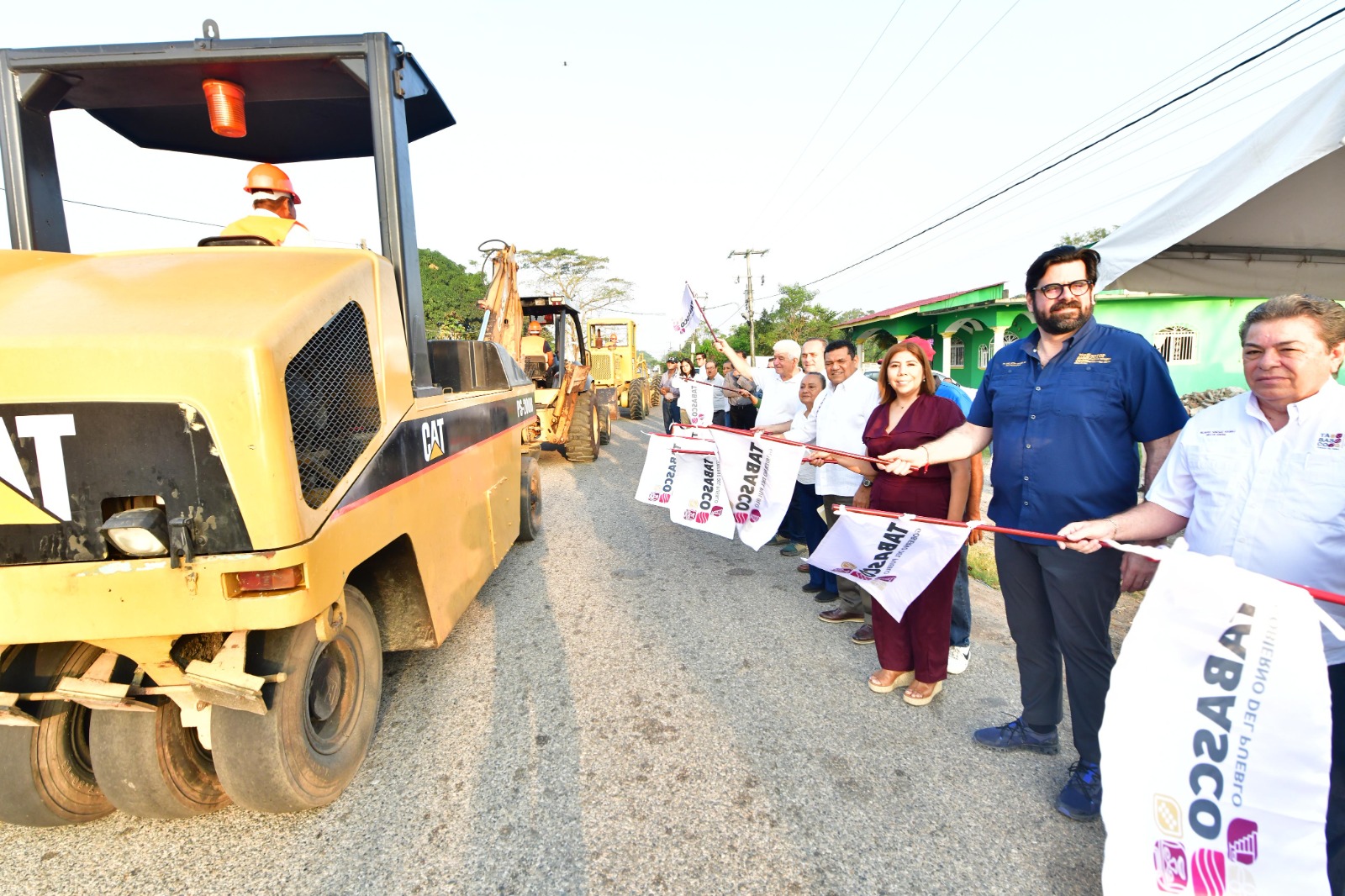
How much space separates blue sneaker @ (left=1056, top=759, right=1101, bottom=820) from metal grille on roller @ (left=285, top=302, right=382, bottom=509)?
115 inches

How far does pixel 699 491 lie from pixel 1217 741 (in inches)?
144

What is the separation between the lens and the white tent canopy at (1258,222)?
9.10ft

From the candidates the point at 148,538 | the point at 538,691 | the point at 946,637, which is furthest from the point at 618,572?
the point at 148,538

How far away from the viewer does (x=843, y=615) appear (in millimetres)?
4152

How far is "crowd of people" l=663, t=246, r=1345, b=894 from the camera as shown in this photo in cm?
177

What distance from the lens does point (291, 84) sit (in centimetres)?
282

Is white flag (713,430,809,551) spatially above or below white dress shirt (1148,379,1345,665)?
below

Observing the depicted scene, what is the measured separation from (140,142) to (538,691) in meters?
3.77

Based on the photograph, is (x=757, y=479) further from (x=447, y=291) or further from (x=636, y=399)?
(x=447, y=291)

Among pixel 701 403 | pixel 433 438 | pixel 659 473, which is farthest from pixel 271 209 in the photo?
pixel 701 403

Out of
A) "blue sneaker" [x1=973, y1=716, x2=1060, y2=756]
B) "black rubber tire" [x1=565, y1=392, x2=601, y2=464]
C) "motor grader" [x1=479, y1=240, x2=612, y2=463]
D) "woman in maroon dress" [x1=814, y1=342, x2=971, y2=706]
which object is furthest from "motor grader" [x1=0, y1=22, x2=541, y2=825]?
"black rubber tire" [x1=565, y1=392, x2=601, y2=464]

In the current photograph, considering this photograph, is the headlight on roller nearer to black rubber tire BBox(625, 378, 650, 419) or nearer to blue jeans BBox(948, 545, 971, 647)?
blue jeans BBox(948, 545, 971, 647)

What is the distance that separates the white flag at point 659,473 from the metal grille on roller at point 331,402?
3.00 metres

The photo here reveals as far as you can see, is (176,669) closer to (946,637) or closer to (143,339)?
(143,339)
